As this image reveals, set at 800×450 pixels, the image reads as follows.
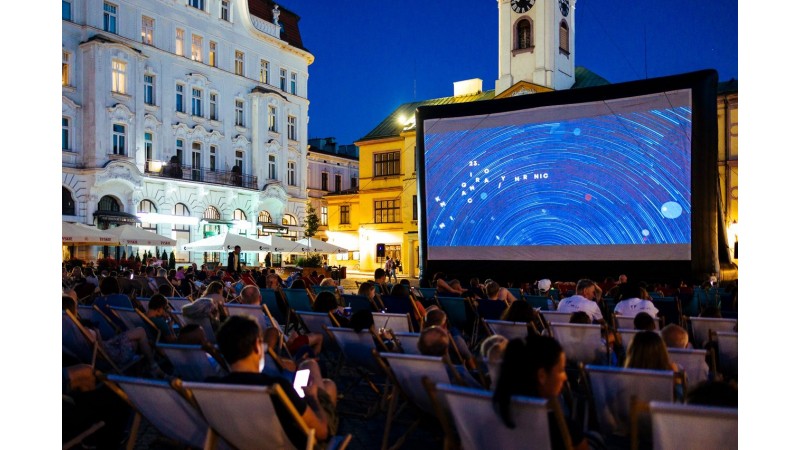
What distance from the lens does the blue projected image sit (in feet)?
52.4

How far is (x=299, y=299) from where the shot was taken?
998cm

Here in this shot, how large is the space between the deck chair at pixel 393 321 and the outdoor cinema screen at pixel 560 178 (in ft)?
35.1

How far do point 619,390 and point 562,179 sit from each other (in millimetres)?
13638

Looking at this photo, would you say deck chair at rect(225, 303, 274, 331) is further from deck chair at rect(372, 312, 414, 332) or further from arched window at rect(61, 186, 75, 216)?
arched window at rect(61, 186, 75, 216)

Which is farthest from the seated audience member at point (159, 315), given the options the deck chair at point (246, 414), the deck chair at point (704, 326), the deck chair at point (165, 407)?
the deck chair at point (704, 326)

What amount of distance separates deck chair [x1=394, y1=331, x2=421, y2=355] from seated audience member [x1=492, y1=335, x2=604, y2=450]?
2223 mm

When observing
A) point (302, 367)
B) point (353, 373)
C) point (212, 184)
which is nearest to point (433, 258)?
point (353, 373)

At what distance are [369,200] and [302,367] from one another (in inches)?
1375

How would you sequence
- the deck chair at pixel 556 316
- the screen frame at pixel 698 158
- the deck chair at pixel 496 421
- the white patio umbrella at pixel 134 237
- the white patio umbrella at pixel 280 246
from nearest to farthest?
the deck chair at pixel 496 421 < the deck chair at pixel 556 316 < the screen frame at pixel 698 158 < the white patio umbrella at pixel 134 237 < the white patio umbrella at pixel 280 246

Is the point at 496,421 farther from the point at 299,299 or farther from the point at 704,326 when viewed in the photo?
the point at 299,299

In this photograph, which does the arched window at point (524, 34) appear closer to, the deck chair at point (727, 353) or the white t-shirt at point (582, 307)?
the white t-shirt at point (582, 307)

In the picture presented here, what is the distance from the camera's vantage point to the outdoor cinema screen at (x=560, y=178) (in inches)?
629

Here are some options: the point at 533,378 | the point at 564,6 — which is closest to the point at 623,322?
the point at 533,378
